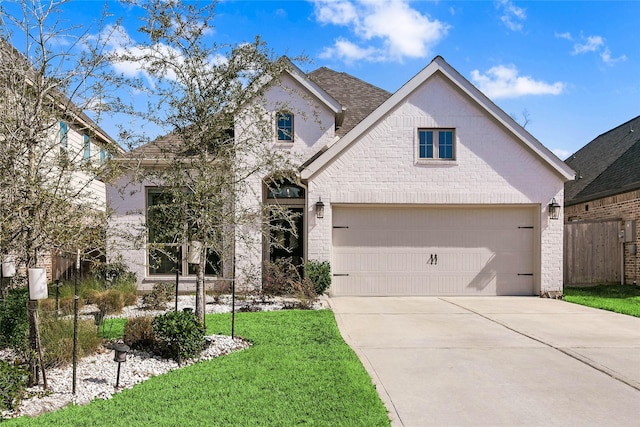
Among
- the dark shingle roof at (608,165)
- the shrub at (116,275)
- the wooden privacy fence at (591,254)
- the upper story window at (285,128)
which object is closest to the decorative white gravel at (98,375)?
the shrub at (116,275)

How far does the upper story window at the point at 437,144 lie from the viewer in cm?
1298

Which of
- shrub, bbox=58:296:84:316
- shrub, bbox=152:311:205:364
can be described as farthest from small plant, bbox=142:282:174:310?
shrub, bbox=152:311:205:364

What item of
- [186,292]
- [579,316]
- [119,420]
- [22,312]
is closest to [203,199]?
[22,312]

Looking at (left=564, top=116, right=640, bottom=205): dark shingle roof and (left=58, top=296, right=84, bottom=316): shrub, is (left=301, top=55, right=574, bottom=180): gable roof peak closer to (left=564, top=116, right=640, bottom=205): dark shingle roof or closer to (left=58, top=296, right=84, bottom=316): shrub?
(left=564, top=116, right=640, bottom=205): dark shingle roof

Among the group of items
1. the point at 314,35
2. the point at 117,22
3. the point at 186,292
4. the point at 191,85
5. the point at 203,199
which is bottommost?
A: the point at 186,292

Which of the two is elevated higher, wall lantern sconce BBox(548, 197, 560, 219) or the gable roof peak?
the gable roof peak

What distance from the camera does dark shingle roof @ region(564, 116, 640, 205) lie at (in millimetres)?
15508

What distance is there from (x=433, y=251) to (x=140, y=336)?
8404 millimetres

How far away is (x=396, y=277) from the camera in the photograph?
511 inches

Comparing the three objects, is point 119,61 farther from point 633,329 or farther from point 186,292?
point 633,329

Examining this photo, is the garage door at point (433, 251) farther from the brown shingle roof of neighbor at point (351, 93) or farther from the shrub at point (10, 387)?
the shrub at point (10, 387)

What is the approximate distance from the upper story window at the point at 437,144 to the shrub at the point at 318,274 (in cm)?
402

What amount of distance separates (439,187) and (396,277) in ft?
8.82

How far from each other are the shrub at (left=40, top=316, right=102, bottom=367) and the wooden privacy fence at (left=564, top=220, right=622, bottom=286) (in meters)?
14.0
